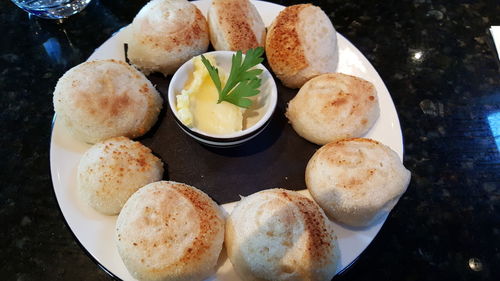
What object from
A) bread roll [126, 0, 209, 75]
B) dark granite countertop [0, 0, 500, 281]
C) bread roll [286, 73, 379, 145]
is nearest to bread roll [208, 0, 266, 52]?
bread roll [126, 0, 209, 75]

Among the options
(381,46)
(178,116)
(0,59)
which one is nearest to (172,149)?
(178,116)

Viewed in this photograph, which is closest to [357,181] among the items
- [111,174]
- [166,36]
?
[111,174]

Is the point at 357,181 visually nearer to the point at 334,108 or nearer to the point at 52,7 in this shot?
the point at 334,108

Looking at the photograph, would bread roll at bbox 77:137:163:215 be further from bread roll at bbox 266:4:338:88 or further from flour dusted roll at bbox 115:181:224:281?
bread roll at bbox 266:4:338:88

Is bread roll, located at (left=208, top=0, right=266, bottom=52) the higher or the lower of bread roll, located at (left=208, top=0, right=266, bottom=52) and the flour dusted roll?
the higher

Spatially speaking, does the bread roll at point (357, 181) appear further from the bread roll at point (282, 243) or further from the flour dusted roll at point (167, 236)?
the flour dusted roll at point (167, 236)

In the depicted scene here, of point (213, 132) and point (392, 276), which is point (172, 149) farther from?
point (392, 276)
